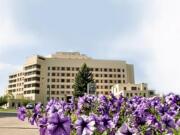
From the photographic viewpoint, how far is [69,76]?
12912 centimetres

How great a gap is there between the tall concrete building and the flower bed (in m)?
116

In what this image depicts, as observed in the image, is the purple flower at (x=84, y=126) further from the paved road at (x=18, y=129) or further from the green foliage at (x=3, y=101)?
the green foliage at (x=3, y=101)

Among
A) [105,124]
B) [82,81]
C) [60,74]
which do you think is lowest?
[105,124]

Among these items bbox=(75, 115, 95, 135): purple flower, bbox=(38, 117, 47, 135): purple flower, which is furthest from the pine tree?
bbox=(75, 115, 95, 135): purple flower

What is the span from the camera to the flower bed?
9.40 ft

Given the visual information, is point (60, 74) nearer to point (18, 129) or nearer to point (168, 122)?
point (18, 129)

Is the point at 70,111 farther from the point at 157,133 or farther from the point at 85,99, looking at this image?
the point at 157,133

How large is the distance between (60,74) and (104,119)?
125 metres

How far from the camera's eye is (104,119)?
386 cm

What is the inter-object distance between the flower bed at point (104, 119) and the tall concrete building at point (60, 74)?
116 metres

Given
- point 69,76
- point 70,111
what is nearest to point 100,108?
point 70,111

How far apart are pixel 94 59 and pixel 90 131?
131 meters

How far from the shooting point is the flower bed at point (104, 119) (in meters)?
2.87

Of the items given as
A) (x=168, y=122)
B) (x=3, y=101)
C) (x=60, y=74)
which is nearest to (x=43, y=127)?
(x=168, y=122)
